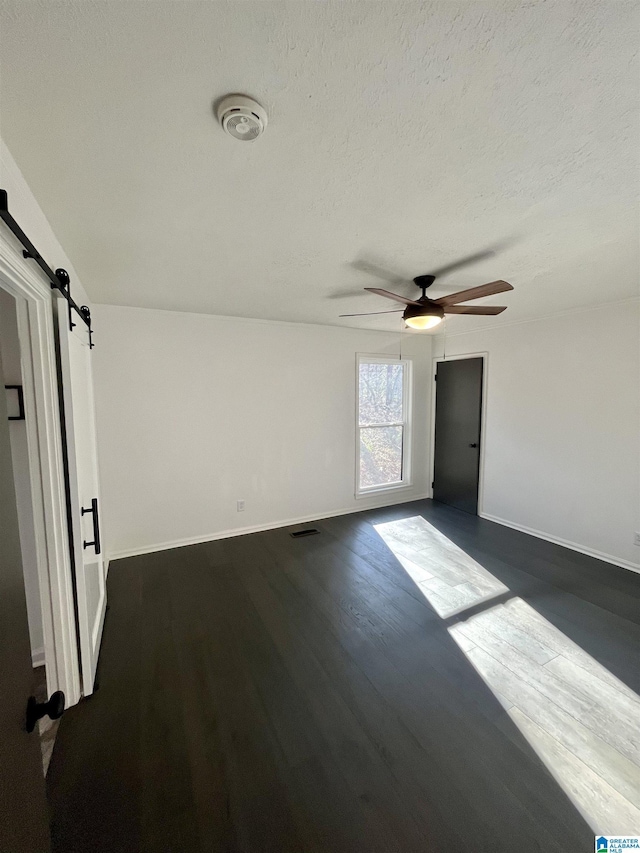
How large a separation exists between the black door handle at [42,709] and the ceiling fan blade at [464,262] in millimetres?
2641

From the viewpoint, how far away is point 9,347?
74.8 inches

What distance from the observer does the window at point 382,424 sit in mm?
4691

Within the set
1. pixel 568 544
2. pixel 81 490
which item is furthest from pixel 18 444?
pixel 568 544

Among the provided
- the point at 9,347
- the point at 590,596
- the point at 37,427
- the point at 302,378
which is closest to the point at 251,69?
the point at 37,427

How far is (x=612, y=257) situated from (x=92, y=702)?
397 cm

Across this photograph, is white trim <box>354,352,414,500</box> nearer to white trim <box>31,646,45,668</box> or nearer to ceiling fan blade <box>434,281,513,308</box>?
ceiling fan blade <box>434,281,513,308</box>

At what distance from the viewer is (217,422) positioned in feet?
12.2

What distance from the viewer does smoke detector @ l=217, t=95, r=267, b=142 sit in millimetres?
1009

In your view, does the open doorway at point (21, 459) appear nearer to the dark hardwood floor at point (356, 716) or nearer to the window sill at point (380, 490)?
the dark hardwood floor at point (356, 716)

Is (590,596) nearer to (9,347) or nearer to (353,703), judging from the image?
(353,703)

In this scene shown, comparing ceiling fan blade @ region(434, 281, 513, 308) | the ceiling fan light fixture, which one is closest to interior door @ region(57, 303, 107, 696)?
the ceiling fan light fixture

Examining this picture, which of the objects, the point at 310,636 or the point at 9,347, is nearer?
the point at 9,347

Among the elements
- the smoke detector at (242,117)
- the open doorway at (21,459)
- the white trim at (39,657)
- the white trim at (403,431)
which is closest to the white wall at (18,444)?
the open doorway at (21,459)

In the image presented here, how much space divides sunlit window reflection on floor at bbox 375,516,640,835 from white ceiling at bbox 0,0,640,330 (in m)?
2.45
